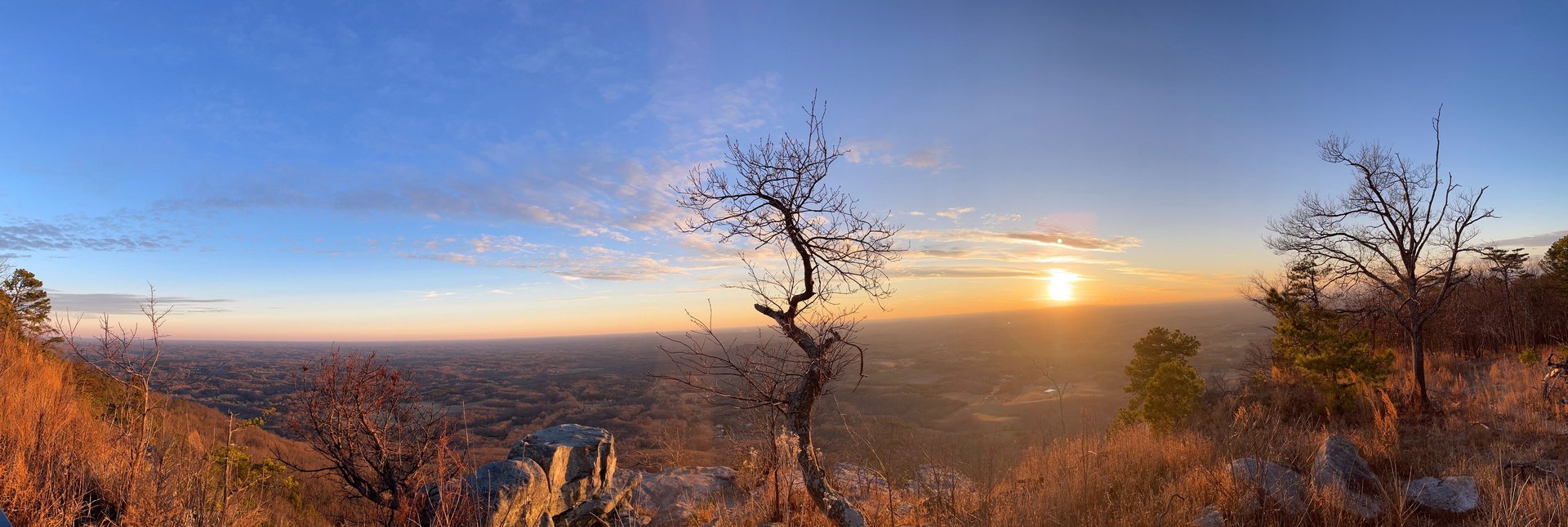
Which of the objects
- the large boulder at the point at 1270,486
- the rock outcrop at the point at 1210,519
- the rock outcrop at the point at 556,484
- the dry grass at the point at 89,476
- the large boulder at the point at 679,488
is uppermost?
the dry grass at the point at 89,476

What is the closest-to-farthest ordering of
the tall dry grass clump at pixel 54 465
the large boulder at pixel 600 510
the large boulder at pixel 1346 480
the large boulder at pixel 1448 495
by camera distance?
the tall dry grass clump at pixel 54 465 → the large boulder at pixel 1346 480 → the large boulder at pixel 1448 495 → the large boulder at pixel 600 510

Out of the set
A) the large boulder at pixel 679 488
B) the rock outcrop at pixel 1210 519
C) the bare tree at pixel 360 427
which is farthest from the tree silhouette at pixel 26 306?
the rock outcrop at pixel 1210 519

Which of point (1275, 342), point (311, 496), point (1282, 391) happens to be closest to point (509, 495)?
point (311, 496)

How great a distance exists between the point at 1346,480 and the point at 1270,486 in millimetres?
889

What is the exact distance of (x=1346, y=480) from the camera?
6223 millimetres

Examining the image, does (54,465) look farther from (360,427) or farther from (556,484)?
(360,427)

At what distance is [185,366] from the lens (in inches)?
320

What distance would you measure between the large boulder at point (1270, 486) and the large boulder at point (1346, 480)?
19 cm

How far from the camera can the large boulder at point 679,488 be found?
946 centimetres

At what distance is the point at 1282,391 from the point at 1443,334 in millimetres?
13194

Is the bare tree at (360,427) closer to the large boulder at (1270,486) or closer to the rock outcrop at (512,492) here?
the rock outcrop at (512,492)

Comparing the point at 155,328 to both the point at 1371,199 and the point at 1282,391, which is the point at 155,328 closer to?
the point at 1371,199

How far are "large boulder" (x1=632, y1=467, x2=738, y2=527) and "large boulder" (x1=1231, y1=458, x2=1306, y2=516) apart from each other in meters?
6.50

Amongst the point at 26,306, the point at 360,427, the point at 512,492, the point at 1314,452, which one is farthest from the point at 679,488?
the point at 26,306
